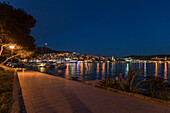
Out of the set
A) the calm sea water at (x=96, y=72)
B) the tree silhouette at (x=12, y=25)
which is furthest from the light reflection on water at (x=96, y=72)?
the tree silhouette at (x=12, y=25)

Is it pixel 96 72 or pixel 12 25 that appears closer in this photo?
pixel 12 25

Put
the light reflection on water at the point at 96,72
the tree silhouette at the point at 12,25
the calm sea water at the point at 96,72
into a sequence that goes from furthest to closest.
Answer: the light reflection on water at the point at 96,72
the calm sea water at the point at 96,72
the tree silhouette at the point at 12,25

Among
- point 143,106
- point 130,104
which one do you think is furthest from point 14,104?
point 143,106

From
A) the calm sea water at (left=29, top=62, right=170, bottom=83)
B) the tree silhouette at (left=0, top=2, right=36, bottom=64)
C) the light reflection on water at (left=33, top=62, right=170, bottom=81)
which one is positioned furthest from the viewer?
the light reflection on water at (left=33, top=62, right=170, bottom=81)

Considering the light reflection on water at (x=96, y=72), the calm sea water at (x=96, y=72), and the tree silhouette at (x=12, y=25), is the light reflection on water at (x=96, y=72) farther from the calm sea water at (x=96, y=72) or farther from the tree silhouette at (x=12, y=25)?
the tree silhouette at (x=12, y=25)

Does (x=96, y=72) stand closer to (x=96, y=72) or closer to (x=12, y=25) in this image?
(x=96, y=72)

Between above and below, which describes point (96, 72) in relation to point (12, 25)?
below

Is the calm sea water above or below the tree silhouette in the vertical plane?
below

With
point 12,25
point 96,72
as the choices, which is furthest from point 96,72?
point 12,25

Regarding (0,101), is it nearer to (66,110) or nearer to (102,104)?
(66,110)

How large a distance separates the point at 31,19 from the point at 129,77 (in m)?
13.8

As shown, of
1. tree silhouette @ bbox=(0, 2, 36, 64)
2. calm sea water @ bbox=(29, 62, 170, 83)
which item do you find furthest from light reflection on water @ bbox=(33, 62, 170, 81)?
tree silhouette @ bbox=(0, 2, 36, 64)

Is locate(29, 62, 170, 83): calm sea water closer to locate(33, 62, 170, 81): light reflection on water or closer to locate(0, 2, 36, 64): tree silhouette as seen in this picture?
locate(33, 62, 170, 81): light reflection on water

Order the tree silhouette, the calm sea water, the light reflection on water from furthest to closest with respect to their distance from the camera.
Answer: the light reflection on water < the calm sea water < the tree silhouette
